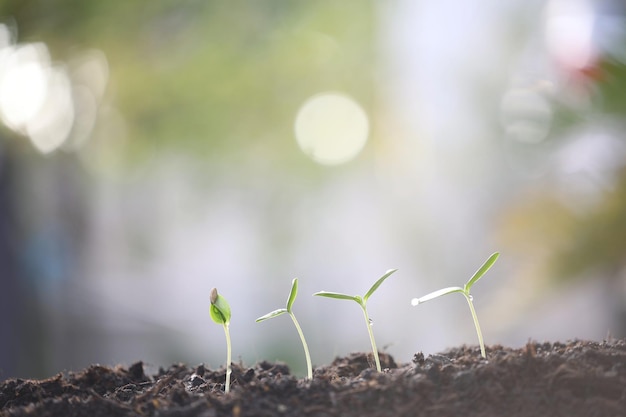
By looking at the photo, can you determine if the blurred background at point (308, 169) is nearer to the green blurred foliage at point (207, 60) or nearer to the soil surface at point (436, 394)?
the green blurred foliage at point (207, 60)

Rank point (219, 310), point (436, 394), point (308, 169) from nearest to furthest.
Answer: point (436, 394)
point (219, 310)
point (308, 169)

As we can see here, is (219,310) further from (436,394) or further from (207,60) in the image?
(207,60)

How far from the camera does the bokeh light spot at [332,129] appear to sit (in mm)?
3486

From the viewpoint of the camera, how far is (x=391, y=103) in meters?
3.37

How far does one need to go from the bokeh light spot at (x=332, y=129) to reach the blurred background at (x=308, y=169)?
14 millimetres

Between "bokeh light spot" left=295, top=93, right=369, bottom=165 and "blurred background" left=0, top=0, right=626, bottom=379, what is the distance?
0.05ft

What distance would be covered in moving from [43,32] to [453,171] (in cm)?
168

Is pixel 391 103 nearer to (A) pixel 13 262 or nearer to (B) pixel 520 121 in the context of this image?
(B) pixel 520 121

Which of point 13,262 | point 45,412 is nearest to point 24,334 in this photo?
point 13,262

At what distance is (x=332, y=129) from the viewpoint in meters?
3.76

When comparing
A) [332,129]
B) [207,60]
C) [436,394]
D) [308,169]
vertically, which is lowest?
[436,394]

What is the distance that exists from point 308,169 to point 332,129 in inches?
11.4

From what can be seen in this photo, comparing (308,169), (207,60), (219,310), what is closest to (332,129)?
(308,169)

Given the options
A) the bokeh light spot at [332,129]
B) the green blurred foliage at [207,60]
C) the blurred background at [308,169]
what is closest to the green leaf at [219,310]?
the blurred background at [308,169]
